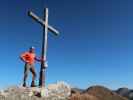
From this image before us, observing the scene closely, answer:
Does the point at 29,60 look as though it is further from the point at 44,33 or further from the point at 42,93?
the point at 42,93

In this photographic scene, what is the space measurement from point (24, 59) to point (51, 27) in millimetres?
2453

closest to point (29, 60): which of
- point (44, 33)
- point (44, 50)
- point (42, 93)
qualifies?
point (44, 50)

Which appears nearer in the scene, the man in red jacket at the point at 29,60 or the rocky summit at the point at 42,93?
the rocky summit at the point at 42,93

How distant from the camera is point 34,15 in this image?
15.8m

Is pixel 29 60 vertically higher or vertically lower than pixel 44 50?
lower

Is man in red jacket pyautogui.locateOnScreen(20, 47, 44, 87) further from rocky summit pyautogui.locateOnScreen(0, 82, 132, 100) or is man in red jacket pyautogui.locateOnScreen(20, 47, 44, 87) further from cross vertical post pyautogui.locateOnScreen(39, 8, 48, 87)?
rocky summit pyautogui.locateOnScreen(0, 82, 132, 100)

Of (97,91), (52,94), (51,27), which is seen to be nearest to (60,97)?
(52,94)

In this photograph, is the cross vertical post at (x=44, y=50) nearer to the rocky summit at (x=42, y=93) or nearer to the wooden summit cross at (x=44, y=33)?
the wooden summit cross at (x=44, y=33)

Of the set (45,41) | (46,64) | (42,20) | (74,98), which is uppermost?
(42,20)

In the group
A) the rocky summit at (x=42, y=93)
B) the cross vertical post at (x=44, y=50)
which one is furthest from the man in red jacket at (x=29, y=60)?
the rocky summit at (x=42, y=93)

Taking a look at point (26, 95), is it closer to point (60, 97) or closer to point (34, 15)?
point (60, 97)

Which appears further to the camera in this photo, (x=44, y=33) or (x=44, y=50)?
(x=44, y=33)

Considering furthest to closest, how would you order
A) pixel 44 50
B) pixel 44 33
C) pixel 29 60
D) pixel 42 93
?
1. pixel 44 33
2. pixel 44 50
3. pixel 29 60
4. pixel 42 93

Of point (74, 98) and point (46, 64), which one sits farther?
point (46, 64)
